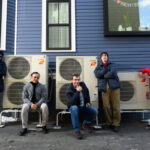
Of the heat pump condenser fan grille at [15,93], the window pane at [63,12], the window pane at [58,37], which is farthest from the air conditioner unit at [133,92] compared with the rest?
the window pane at [63,12]

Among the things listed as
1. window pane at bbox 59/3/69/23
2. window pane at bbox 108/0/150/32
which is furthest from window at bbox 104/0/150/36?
window pane at bbox 59/3/69/23

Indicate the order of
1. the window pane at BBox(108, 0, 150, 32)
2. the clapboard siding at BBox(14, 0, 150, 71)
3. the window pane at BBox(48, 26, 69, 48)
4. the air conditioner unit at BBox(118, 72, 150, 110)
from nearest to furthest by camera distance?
the air conditioner unit at BBox(118, 72, 150, 110) → the clapboard siding at BBox(14, 0, 150, 71) → the window pane at BBox(108, 0, 150, 32) → the window pane at BBox(48, 26, 69, 48)

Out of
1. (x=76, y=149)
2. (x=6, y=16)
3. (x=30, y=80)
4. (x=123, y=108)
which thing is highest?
(x=6, y=16)

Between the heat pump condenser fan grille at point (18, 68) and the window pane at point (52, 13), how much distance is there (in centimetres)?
192

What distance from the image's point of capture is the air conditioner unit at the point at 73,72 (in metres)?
3.76

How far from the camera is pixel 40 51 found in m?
4.96

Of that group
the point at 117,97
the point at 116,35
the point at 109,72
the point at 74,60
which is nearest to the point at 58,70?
the point at 74,60

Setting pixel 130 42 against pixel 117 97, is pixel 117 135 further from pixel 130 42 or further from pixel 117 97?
pixel 130 42

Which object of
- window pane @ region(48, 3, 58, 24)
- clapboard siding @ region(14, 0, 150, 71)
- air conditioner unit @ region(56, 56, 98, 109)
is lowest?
air conditioner unit @ region(56, 56, 98, 109)

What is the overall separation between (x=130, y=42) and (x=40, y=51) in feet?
8.44

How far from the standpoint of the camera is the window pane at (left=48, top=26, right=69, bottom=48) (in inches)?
201

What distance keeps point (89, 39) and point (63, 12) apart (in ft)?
3.91

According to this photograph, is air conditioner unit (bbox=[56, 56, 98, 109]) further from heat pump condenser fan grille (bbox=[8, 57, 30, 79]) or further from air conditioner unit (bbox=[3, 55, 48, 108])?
heat pump condenser fan grille (bbox=[8, 57, 30, 79])

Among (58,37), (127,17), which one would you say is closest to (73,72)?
(58,37)
